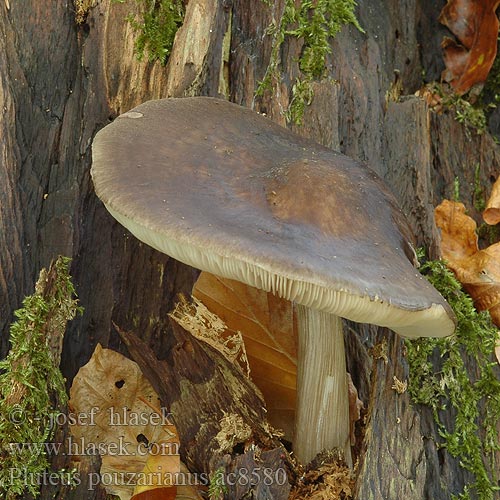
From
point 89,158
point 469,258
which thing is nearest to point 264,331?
point 89,158

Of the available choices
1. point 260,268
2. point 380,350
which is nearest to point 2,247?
point 260,268

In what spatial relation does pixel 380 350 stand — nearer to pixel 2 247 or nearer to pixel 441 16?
pixel 2 247

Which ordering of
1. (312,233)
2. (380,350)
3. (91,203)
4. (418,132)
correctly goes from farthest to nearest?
(418,132) < (91,203) < (380,350) < (312,233)

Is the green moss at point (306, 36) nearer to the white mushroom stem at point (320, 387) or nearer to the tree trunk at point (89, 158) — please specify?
the tree trunk at point (89, 158)

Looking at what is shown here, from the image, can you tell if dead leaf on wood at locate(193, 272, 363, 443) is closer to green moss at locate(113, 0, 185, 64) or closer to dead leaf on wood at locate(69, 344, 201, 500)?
dead leaf on wood at locate(69, 344, 201, 500)

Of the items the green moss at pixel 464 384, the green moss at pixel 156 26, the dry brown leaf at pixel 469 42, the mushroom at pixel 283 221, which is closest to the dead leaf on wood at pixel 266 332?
the mushroom at pixel 283 221

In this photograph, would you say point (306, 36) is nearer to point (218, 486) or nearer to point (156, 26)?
point (156, 26)
